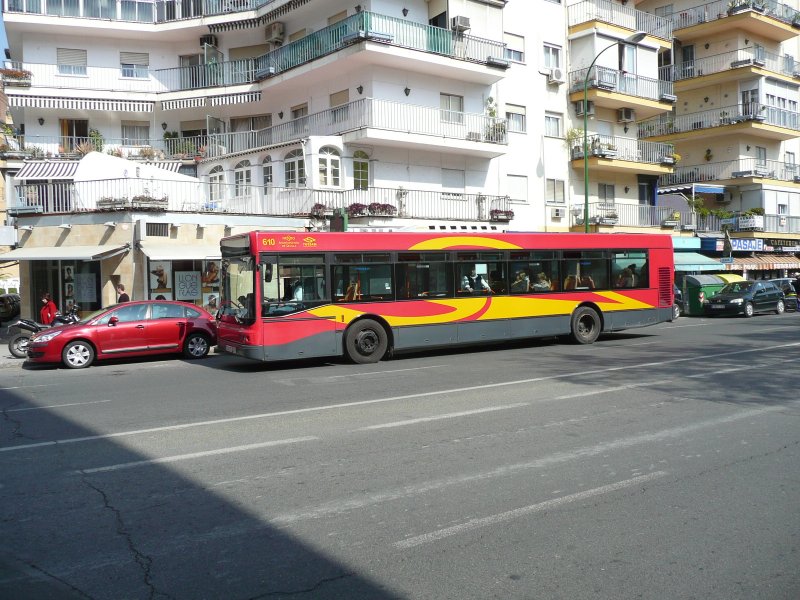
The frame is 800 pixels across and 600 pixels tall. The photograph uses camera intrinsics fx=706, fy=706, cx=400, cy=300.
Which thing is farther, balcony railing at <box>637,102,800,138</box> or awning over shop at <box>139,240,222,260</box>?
balcony railing at <box>637,102,800,138</box>

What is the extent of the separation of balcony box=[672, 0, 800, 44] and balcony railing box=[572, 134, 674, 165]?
9253 mm

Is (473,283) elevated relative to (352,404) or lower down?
elevated

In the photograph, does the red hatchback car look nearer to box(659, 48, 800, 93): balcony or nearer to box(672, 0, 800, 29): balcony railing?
box(659, 48, 800, 93): balcony

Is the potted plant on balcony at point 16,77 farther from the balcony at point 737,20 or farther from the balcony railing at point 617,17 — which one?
the balcony at point 737,20

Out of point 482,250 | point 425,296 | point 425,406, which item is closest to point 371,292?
point 425,296

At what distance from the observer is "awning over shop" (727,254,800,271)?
40.8m

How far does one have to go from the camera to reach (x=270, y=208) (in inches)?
1061

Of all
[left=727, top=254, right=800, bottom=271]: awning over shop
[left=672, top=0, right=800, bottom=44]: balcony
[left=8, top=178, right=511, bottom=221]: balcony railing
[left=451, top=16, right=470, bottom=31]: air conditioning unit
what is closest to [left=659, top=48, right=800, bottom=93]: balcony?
[left=672, top=0, right=800, bottom=44]: balcony

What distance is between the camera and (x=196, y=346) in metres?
18.0

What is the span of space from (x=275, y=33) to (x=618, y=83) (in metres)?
17.3

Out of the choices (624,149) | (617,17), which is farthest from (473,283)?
(617,17)

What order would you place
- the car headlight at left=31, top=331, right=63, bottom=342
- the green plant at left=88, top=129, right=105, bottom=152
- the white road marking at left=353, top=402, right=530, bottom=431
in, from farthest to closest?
the green plant at left=88, top=129, right=105, bottom=152, the car headlight at left=31, top=331, right=63, bottom=342, the white road marking at left=353, top=402, right=530, bottom=431

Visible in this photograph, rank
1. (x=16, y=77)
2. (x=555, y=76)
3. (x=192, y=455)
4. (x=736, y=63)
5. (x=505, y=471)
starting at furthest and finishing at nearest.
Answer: (x=736, y=63) → (x=555, y=76) → (x=16, y=77) → (x=192, y=455) → (x=505, y=471)

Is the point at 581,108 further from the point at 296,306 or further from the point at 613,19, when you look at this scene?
the point at 296,306
